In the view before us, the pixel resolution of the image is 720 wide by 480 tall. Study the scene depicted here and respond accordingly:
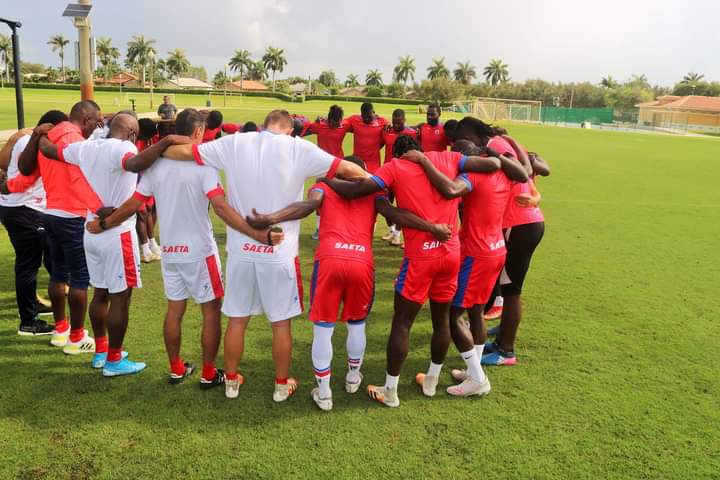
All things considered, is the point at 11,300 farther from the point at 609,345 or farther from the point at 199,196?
the point at 609,345

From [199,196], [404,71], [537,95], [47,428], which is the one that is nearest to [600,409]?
[199,196]

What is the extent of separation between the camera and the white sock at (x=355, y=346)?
4234mm

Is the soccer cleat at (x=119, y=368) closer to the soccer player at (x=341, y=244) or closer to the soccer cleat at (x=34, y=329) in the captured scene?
the soccer cleat at (x=34, y=329)

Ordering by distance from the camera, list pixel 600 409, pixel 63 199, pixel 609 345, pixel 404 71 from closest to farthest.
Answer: pixel 600 409 < pixel 63 199 < pixel 609 345 < pixel 404 71

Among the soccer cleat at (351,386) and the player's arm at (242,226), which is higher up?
the player's arm at (242,226)

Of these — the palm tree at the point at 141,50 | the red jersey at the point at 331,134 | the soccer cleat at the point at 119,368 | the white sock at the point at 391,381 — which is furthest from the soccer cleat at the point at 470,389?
the palm tree at the point at 141,50

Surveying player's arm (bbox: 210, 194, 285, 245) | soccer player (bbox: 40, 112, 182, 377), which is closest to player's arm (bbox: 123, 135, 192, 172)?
soccer player (bbox: 40, 112, 182, 377)

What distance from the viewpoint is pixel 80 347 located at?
5.05 meters

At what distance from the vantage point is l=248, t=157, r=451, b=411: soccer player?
153 inches

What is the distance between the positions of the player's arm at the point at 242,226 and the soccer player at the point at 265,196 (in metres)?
0.06

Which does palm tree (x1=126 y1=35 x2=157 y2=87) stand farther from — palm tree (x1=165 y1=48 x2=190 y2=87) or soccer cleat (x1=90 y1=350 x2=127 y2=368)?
soccer cleat (x1=90 y1=350 x2=127 y2=368)

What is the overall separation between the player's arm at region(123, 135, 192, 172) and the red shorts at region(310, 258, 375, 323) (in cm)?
143

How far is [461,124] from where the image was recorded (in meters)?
4.56

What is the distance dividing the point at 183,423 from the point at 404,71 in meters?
130
